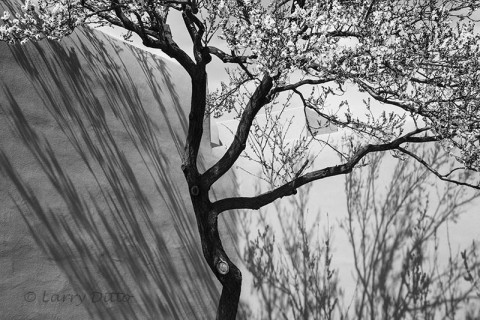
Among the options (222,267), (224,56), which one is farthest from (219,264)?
(224,56)

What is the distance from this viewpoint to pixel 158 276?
Result: 595 cm

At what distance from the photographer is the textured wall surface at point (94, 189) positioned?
474 centimetres

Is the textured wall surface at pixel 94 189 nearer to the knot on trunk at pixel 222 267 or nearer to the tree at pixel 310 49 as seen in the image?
the tree at pixel 310 49

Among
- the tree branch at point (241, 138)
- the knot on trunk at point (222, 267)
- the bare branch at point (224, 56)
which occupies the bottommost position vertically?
the knot on trunk at point (222, 267)

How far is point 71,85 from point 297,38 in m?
2.34

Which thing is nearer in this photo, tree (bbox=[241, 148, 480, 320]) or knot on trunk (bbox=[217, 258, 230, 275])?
knot on trunk (bbox=[217, 258, 230, 275])

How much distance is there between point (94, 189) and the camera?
5406 mm

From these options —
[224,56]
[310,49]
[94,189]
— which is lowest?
[94,189]

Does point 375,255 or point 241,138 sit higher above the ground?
point 375,255

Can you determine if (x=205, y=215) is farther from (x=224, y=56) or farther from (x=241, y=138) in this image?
(x=224, y=56)

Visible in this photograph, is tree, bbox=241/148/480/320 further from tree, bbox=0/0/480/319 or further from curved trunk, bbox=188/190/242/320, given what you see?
curved trunk, bbox=188/190/242/320

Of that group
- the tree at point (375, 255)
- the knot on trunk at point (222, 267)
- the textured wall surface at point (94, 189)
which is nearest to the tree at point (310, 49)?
the knot on trunk at point (222, 267)

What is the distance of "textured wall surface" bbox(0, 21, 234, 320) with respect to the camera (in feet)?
15.5

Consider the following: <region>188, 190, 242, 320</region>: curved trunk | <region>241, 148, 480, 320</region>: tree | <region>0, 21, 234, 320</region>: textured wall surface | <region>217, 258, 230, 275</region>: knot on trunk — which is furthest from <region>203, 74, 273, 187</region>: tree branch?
<region>241, 148, 480, 320</region>: tree
